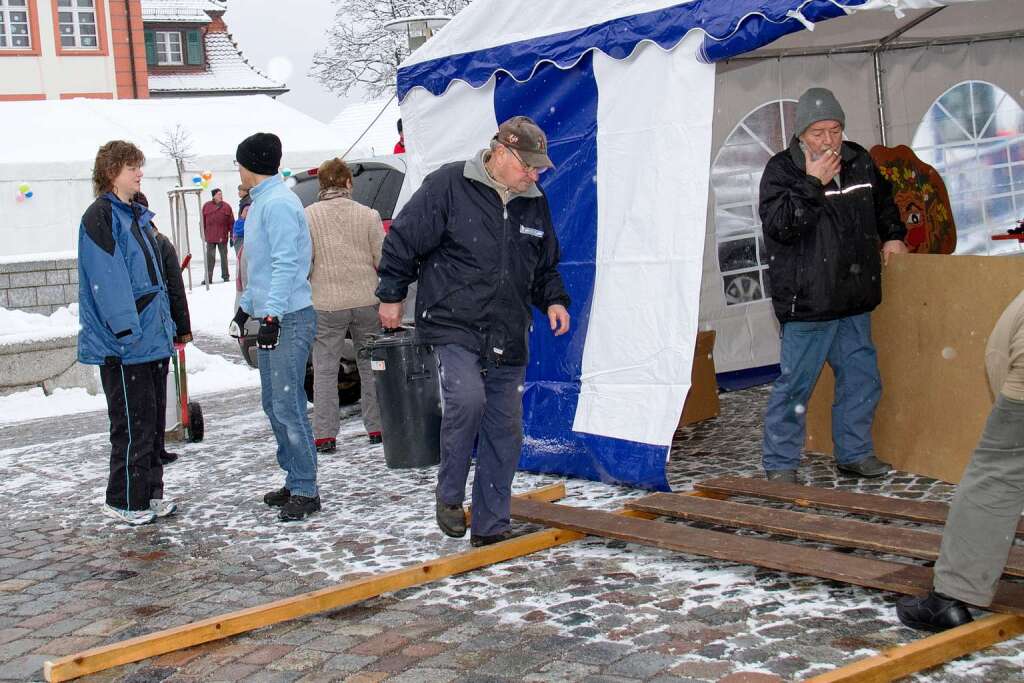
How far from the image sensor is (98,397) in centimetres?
1229

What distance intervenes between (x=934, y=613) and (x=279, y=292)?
11.3ft

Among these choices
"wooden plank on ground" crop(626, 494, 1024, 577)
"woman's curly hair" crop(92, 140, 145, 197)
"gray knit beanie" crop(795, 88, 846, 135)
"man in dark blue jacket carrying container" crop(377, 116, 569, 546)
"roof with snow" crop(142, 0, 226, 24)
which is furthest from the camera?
"roof with snow" crop(142, 0, 226, 24)

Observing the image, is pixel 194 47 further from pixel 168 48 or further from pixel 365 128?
pixel 365 128

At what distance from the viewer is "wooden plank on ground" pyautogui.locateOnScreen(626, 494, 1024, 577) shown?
471 cm

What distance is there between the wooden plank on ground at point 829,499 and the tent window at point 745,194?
2843 mm

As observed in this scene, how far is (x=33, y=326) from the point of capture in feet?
40.4

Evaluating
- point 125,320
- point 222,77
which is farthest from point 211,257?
point 222,77

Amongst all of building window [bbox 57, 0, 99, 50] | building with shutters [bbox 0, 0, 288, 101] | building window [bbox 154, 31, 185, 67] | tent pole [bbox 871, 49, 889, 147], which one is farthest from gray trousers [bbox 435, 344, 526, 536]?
building window [bbox 154, 31, 185, 67]

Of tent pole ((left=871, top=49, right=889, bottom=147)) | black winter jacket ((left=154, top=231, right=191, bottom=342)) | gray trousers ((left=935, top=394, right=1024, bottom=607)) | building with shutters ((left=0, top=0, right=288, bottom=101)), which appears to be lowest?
gray trousers ((left=935, top=394, right=1024, bottom=607))

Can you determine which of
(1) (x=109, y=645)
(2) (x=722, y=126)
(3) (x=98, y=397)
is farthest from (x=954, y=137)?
(3) (x=98, y=397)

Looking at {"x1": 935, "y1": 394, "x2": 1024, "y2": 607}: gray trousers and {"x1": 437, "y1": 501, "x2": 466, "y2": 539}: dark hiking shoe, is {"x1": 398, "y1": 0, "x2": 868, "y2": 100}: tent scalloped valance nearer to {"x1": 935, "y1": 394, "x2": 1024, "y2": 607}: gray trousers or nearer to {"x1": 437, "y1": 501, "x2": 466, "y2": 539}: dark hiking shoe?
{"x1": 935, "y1": 394, "x2": 1024, "y2": 607}: gray trousers

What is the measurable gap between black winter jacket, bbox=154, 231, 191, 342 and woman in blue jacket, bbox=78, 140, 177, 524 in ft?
3.17

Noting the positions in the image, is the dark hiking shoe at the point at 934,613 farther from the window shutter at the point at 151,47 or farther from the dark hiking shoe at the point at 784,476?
the window shutter at the point at 151,47

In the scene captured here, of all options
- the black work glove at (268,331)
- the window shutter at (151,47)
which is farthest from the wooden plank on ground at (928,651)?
the window shutter at (151,47)
